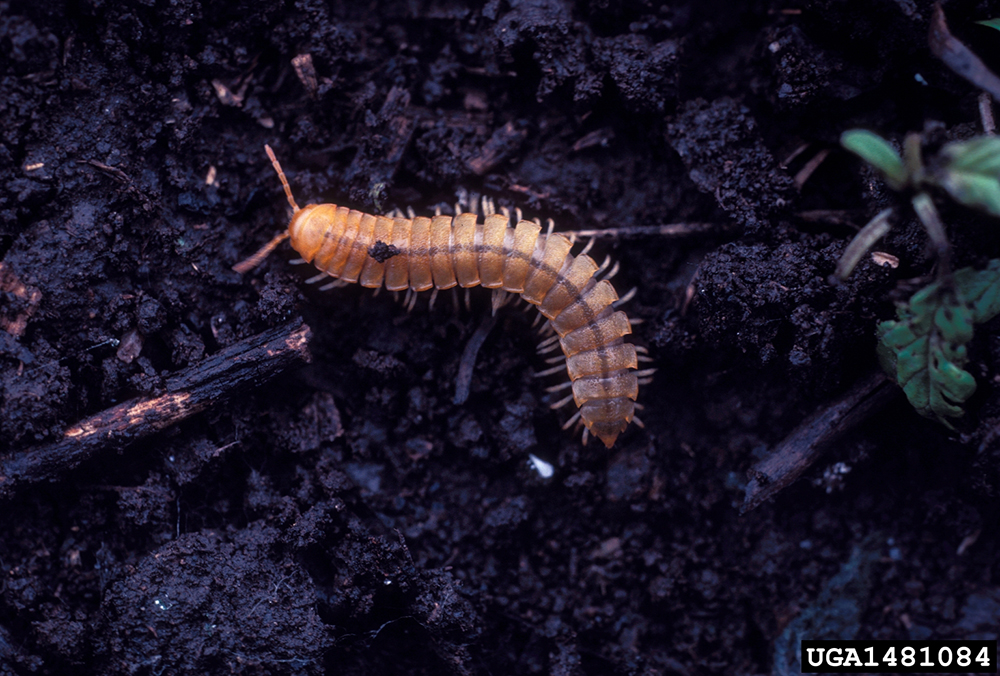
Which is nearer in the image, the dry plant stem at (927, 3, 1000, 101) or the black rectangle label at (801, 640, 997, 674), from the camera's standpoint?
the dry plant stem at (927, 3, 1000, 101)

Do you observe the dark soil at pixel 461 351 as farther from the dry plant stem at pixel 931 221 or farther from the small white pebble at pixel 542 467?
the dry plant stem at pixel 931 221

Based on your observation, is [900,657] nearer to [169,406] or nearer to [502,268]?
[502,268]

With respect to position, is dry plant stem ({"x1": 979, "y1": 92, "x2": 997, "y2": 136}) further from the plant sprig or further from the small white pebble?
the small white pebble

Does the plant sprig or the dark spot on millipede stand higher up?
the dark spot on millipede

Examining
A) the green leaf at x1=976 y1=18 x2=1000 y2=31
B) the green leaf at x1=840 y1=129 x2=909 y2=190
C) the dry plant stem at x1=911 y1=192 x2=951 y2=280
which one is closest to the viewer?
the dry plant stem at x1=911 y1=192 x2=951 y2=280

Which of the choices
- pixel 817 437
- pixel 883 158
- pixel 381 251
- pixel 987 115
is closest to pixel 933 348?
pixel 817 437

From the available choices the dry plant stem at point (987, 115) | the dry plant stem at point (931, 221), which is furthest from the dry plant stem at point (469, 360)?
the dry plant stem at point (987, 115)

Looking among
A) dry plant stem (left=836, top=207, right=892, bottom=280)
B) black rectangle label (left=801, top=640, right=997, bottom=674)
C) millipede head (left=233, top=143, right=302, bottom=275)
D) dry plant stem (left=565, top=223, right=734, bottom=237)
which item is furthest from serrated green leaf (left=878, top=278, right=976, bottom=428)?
millipede head (left=233, top=143, right=302, bottom=275)
